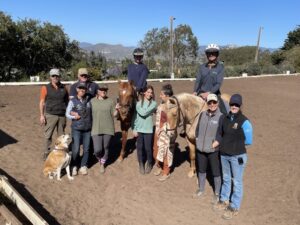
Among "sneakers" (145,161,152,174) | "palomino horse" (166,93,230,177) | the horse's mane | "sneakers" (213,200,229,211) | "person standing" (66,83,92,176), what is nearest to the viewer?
"sneakers" (213,200,229,211)

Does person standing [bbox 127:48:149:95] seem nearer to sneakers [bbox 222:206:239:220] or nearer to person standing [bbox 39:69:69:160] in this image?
person standing [bbox 39:69:69:160]

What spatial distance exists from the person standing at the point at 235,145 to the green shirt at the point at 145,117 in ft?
5.64

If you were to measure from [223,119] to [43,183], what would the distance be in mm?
3200

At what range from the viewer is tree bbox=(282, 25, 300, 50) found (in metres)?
59.2

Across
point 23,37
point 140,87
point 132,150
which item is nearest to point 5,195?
point 140,87

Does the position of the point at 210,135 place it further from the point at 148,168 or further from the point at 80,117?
the point at 80,117

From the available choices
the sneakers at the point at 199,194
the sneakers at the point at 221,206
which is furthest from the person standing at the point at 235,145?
the sneakers at the point at 199,194

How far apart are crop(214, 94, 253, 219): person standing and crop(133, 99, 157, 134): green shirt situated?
67.6 inches

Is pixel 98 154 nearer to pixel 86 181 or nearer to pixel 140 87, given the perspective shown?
pixel 86 181

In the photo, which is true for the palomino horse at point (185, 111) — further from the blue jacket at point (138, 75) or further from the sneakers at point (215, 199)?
the blue jacket at point (138, 75)

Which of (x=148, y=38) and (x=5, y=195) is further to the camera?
(x=148, y=38)

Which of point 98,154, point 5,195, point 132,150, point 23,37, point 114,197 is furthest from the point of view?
point 23,37

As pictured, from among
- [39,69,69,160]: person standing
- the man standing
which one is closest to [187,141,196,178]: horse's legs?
the man standing

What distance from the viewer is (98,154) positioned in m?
6.63
